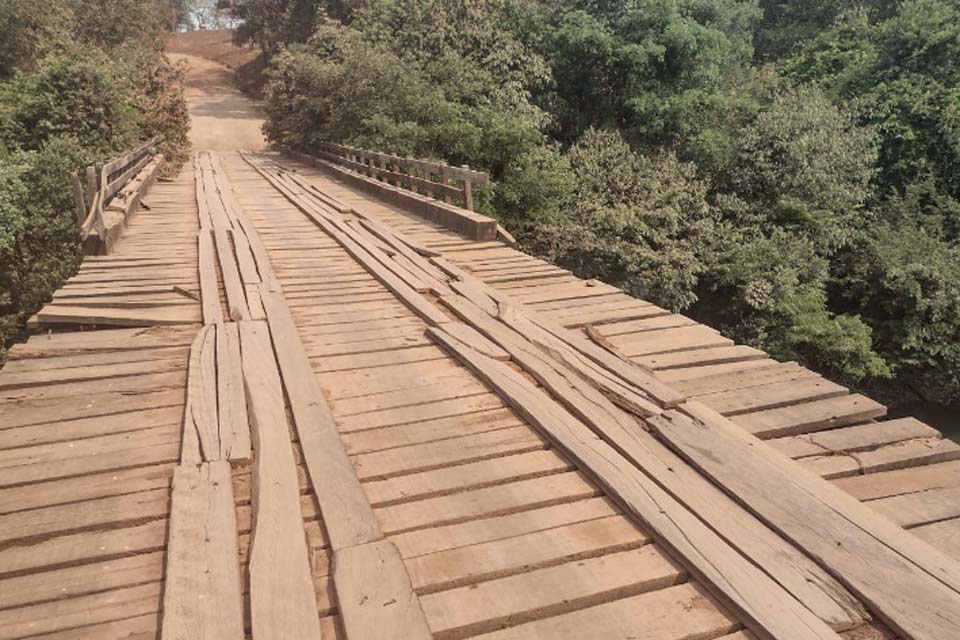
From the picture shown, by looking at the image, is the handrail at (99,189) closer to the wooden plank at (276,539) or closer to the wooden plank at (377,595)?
the wooden plank at (276,539)

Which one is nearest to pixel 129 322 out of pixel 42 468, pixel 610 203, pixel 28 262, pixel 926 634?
pixel 42 468

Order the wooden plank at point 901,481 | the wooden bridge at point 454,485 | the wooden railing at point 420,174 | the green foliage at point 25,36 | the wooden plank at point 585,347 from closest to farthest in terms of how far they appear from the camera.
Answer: the wooden bridge at point 454,485 < the wooden plank at point 901,481 < the wooden plank at point 585,347 < the wooden railing at point 420,174 < the green foliage at point 25,36

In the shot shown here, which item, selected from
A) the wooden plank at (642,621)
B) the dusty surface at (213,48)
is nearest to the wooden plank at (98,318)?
the wooden plank at (642,621)

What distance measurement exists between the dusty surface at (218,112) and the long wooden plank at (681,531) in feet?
105

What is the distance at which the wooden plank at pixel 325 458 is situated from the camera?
2574 millimetres

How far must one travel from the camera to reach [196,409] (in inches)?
138

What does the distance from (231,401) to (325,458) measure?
2.81ft

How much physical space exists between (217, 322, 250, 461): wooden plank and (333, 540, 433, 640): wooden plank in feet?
3.12

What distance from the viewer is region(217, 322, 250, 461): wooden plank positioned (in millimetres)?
3138

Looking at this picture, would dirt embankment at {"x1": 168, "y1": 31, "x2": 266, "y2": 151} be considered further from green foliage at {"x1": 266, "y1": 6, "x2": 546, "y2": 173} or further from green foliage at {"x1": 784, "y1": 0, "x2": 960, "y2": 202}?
green foliage at {"x1": 784, "y1": 0, "x2": 960, "y2": 202}

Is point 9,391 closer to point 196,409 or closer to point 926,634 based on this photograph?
point 196,409

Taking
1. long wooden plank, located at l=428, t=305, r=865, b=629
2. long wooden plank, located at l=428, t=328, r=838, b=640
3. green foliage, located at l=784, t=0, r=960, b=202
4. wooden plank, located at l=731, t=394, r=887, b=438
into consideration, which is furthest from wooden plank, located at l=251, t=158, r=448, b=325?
green foliage, located at l=784, t=0, r=960, b=202

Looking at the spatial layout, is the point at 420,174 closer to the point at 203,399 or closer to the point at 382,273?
the point at 382,273

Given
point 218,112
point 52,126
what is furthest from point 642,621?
point 218,112
